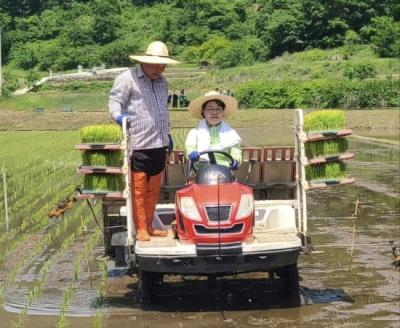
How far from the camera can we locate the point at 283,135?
30641mm

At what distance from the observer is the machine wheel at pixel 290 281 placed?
7.39m

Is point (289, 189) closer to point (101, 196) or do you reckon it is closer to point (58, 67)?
point (101, 196)

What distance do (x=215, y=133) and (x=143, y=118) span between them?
674 millimetres

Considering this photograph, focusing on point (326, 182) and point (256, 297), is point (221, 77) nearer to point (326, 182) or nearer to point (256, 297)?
point (256, 297)

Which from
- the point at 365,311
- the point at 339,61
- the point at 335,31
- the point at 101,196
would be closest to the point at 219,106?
the point at 101,196

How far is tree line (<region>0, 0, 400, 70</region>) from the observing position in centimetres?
6469

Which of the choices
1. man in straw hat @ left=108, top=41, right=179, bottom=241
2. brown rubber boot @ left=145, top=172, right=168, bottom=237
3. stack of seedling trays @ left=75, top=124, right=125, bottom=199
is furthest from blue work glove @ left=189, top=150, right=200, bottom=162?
stack of seedling trays @ left=75, top=124, right=125, bottom=199

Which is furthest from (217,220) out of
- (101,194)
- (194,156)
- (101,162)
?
(101,162)

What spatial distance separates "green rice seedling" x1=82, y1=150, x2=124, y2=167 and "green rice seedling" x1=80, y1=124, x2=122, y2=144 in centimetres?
10

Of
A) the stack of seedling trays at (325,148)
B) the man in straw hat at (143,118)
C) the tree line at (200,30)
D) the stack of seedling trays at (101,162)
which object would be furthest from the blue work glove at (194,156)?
the tree line at (200,30)

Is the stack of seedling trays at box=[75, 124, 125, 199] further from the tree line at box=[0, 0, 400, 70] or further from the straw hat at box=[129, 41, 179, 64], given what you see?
the tree line at box=[0, 0, 400, 70]

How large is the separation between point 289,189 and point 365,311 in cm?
205

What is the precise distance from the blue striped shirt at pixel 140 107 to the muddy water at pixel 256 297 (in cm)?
138

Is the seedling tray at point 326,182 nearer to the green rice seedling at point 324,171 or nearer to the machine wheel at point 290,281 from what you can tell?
the green rice seedling at point 324,171
